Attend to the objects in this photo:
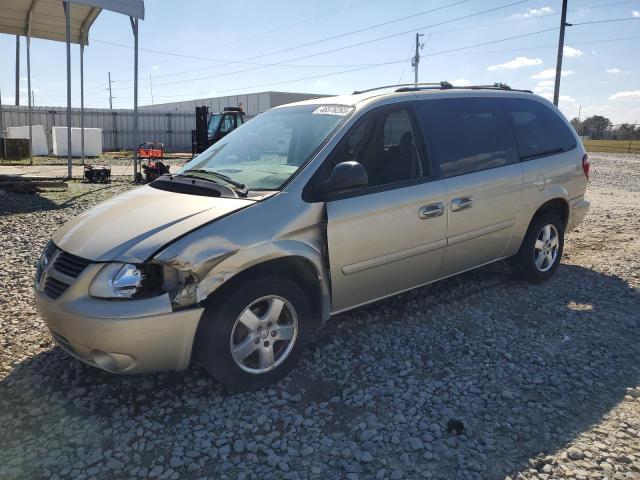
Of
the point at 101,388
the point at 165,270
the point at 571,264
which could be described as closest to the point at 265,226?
the point at 165,270

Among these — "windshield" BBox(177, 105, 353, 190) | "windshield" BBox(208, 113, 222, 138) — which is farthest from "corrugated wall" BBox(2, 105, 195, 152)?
"windshield" BBox(177, 105, 353, 190)

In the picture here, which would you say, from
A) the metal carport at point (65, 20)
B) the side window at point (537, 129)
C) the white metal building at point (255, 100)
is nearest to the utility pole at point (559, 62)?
the white metal building at point (255, 100)

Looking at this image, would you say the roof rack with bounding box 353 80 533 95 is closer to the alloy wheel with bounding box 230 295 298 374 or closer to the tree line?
the alloy wheel with bounding box 230 295 298 374

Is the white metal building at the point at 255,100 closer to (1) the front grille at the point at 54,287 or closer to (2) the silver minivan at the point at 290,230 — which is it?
(2) the silver minivan at the point at 290,230

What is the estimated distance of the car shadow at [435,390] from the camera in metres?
2.76

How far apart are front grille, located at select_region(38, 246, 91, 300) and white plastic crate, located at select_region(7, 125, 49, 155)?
2482cm

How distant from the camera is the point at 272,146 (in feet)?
13.0

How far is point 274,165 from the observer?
367cm

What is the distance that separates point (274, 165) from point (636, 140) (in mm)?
50358

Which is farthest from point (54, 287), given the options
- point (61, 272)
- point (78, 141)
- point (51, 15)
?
point (78, 141)

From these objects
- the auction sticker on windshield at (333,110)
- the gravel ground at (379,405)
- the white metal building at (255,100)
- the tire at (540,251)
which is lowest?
the gravel ground at (379,405)

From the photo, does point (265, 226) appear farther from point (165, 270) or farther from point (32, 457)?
point (32, 457)

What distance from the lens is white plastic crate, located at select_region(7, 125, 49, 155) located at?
Answer: 24281 mm

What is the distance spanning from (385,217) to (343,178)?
0.53 metres
